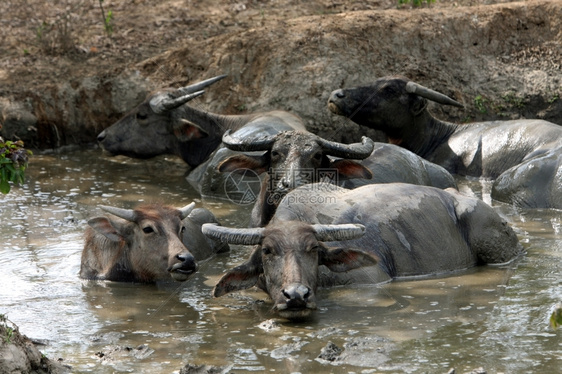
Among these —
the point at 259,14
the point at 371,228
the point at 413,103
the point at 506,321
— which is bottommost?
the point at 506,321

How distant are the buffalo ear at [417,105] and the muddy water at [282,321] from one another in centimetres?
418

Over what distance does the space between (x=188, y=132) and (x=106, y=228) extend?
5313mm

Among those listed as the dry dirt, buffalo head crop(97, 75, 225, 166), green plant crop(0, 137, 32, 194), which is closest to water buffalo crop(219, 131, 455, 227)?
green plant crop(0, 137, 32, 194)

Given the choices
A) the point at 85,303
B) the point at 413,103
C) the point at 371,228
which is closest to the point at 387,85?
the point at 413,103

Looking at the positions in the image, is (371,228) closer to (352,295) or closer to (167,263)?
(352,295)

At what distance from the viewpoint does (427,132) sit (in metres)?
14.1

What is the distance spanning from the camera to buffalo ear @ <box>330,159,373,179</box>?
9.22 metres

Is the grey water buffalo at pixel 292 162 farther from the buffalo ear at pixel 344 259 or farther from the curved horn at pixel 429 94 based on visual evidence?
the curved horn at pixel 429 94

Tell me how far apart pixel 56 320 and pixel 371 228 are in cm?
273

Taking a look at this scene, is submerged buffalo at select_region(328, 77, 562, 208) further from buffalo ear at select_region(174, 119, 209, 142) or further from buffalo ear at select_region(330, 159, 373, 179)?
buffalo ear at select_region(330, 159, 373, 179)

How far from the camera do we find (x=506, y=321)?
692 centimetres

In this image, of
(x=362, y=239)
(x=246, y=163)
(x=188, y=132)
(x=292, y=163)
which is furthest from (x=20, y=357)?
(x=188, y=132)

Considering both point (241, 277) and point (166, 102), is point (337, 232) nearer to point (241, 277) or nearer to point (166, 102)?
point (241, 277)

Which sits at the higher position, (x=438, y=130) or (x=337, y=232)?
(x=438, y=130)
